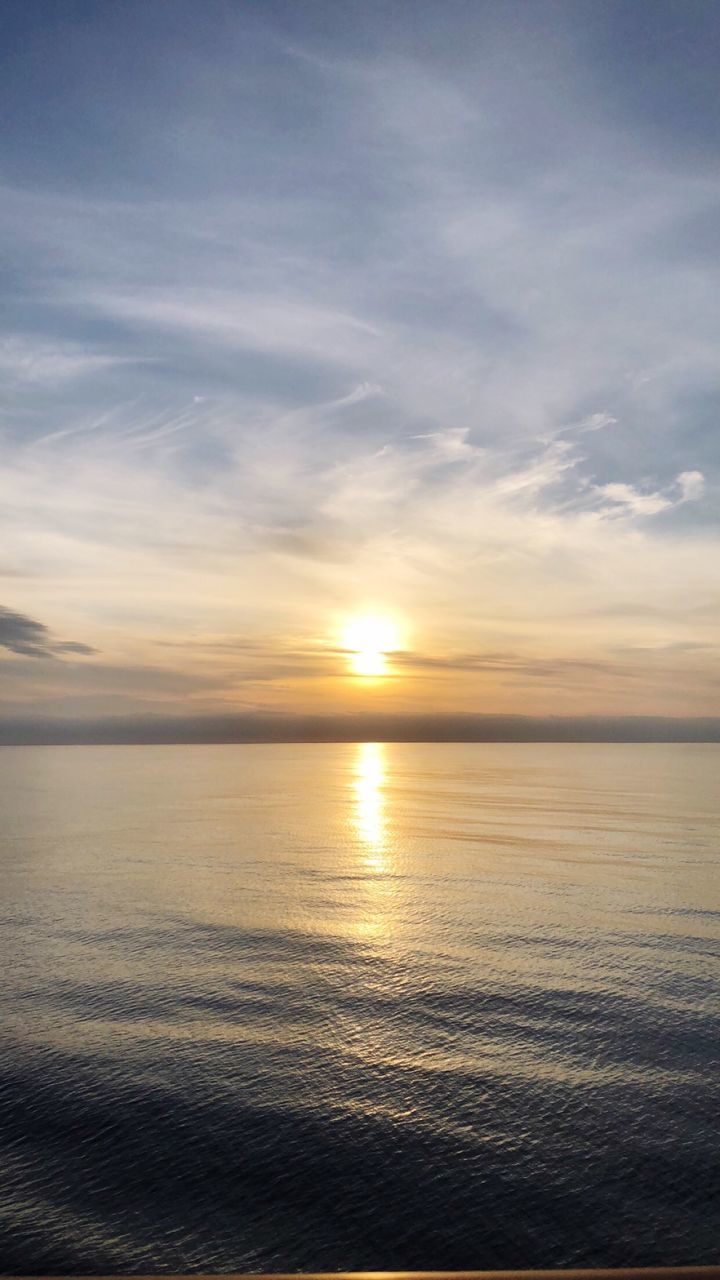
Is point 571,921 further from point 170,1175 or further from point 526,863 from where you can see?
point 170,1175

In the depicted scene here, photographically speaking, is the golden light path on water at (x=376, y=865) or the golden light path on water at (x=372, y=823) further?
the golden light path on water at (x=372, y=823)

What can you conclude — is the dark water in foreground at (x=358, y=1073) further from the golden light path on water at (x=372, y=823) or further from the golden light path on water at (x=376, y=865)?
the golden light path on water at (x=372, y=823)

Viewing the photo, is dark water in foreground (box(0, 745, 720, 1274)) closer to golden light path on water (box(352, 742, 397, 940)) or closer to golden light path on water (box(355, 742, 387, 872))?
golden light path on water (box(352, 742, 397, 940))

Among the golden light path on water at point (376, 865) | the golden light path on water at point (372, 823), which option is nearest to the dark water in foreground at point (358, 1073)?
the golden light path on water at point (376, 865)

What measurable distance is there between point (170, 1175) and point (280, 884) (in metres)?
32.3

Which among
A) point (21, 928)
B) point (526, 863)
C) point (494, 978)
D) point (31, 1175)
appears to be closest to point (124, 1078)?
point (31, 1175)

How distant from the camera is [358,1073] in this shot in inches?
806

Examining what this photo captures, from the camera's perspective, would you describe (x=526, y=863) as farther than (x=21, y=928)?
Yes

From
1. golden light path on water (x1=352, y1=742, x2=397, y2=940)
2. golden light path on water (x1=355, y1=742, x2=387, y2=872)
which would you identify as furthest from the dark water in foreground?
golden light path on water (x1=355, y1=742, x2=387, y2=872)

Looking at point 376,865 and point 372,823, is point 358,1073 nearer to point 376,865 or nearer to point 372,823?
point 376,865

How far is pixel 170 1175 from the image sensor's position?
16.0m

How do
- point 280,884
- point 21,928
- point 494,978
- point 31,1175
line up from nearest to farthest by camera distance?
1. point 31,1175
2. point 494,978
3. point 21,928
4. point 280,884

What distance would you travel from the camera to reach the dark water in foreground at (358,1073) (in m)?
14.1

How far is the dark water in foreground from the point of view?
1409 centimetres
